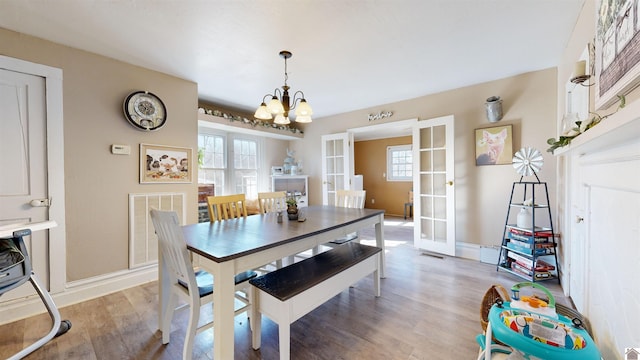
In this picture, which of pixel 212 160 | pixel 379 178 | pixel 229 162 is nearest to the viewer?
pixel 212 160

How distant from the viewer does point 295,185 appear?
212 inches

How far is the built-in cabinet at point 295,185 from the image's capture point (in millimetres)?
5164

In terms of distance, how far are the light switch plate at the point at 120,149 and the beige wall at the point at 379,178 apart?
573 centimetres

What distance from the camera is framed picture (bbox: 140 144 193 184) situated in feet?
9.01

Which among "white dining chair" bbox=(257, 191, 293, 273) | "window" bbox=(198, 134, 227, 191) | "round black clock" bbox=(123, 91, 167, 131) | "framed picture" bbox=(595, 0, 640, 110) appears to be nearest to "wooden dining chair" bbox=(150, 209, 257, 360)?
"white dining chair" bbox=(257, 191, 293, 273)

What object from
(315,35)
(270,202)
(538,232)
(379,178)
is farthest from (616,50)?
(379,178)

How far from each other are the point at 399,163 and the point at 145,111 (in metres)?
5.99

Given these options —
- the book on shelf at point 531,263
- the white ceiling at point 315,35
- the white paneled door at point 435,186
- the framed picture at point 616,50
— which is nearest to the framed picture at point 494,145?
the white paneled door at point 435,186

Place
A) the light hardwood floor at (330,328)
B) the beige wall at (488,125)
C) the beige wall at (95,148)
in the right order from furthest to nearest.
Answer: the beige wall at (488,125)
the beige wall at (95,148)
the light hardwood floor at (330,328)

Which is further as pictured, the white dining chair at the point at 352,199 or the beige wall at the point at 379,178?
the beige wall at the point at 379,178

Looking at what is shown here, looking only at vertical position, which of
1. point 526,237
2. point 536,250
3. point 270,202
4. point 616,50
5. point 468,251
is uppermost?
point 616,50

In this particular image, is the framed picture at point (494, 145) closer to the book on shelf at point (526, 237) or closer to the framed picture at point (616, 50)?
the book on shelf at point (526, 237)

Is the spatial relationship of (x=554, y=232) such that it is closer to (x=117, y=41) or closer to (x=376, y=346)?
(x=376, y=346)

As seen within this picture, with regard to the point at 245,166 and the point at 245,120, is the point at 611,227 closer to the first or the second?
the point at 245,120
